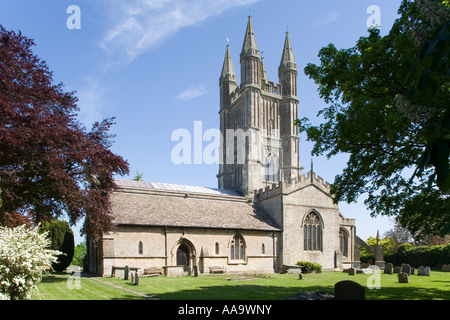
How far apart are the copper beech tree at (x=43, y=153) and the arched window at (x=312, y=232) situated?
19.9m

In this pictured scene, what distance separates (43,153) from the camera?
16938 millimetres

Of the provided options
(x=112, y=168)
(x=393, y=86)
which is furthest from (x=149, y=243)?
(x=393, y=86)

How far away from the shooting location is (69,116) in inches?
789

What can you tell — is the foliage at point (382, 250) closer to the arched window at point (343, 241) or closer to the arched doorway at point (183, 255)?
the arched window at point (343, 241)

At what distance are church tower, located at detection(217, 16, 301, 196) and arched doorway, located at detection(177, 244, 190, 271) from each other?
1550cm

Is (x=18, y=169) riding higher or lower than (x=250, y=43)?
lower

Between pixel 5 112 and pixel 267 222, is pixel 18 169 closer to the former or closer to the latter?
pixel 5 112

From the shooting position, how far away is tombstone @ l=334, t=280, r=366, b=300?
11.0 metres

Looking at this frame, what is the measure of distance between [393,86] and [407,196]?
15.9 feet

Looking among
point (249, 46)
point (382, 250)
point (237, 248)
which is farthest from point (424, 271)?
point (249, 46)

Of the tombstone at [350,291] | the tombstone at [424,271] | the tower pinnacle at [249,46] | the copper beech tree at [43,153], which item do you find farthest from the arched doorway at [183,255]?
the tower pinnacle at [249,46]

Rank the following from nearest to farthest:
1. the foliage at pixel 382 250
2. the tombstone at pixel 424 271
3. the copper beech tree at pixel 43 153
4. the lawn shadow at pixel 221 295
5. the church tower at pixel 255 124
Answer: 1. the lawn shadow at pixel 221 295
2. the copper beech tree at pixel 43 153
3. the tombstone at pixel 424 271
4. the church tower at pixel 255 124
5. the foliage at pixel 382 250

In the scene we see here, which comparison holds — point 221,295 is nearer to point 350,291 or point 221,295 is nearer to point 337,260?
point 350,291

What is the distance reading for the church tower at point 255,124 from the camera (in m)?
46.2
